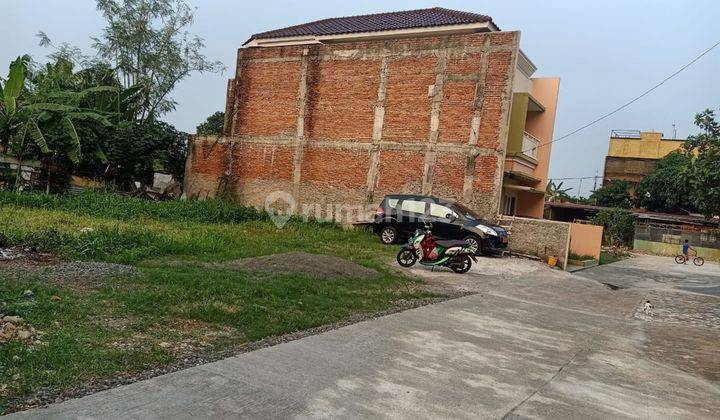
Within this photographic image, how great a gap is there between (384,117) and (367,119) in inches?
27.5

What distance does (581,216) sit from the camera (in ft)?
150

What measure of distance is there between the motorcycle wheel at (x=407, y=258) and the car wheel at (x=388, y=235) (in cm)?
435

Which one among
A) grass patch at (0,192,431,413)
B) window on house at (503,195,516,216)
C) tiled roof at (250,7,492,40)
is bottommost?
grass patch at (0,192,431,413)

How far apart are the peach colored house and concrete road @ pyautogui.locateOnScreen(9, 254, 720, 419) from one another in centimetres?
1108

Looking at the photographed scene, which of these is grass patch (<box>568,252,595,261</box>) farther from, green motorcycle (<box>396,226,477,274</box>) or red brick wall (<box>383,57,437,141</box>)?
green motorcycle (<box>396,226,477,274</box>)

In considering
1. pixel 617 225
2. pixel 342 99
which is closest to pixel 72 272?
pixel 342 99

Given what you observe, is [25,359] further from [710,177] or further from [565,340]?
[710,177]

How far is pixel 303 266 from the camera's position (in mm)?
8945

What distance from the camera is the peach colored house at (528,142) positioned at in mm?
17438

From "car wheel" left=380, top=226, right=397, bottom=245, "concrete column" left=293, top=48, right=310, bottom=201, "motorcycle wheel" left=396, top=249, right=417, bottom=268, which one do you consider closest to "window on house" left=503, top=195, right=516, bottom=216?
"car wheel" left=380, top=226, right=397, bottom=245

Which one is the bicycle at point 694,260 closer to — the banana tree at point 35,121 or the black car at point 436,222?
the black car at point 436,222

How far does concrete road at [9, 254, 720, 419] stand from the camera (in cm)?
343

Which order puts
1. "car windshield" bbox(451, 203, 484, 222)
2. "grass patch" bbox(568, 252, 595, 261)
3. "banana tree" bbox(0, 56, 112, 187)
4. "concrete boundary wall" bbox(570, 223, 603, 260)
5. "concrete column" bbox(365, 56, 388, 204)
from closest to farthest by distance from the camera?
1. "car windshield" bbox(451, 203, 484, 222)
2. "banana tree" bbox(0, 56, 112, 187)
3. "grass patch" bbox(568, 252, 595, 261)
4. "concrete boundary wall" bbox(570, 223, 603, 260)
5. "concrete column" bbox(365, 56, 388, 204)

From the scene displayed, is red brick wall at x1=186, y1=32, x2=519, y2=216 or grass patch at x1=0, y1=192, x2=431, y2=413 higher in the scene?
red brick wall at x1=186, y1=32, x2=519, y2=216
